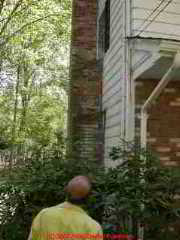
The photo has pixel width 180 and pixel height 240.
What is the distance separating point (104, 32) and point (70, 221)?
21.1 ft

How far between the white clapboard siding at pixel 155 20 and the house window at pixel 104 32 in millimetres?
1820

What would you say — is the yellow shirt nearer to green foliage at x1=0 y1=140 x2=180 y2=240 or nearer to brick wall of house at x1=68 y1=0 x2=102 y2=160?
green foliage at x1=0 y1=140 x2=180 y2=240

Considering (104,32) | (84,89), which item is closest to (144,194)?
(84,89)

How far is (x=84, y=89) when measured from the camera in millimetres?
8062

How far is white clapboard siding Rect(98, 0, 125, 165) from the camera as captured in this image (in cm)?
612

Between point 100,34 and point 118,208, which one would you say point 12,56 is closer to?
point 100,34

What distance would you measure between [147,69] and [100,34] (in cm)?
347

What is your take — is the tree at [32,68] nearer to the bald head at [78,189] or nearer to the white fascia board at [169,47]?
the white fascia board at [169,47]

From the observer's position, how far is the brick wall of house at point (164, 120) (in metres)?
5.76

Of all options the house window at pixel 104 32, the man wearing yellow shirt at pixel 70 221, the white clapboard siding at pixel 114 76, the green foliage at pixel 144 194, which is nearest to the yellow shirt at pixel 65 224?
the man wearing yellow shirt at pixel 70 221

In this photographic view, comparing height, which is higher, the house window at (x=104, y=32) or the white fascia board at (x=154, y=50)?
the house window at (x=104, y=32)

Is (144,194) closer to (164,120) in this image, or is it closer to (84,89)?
(164,120)

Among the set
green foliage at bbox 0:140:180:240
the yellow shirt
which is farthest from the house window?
the yellow shirt

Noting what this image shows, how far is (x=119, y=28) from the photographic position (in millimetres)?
6398
